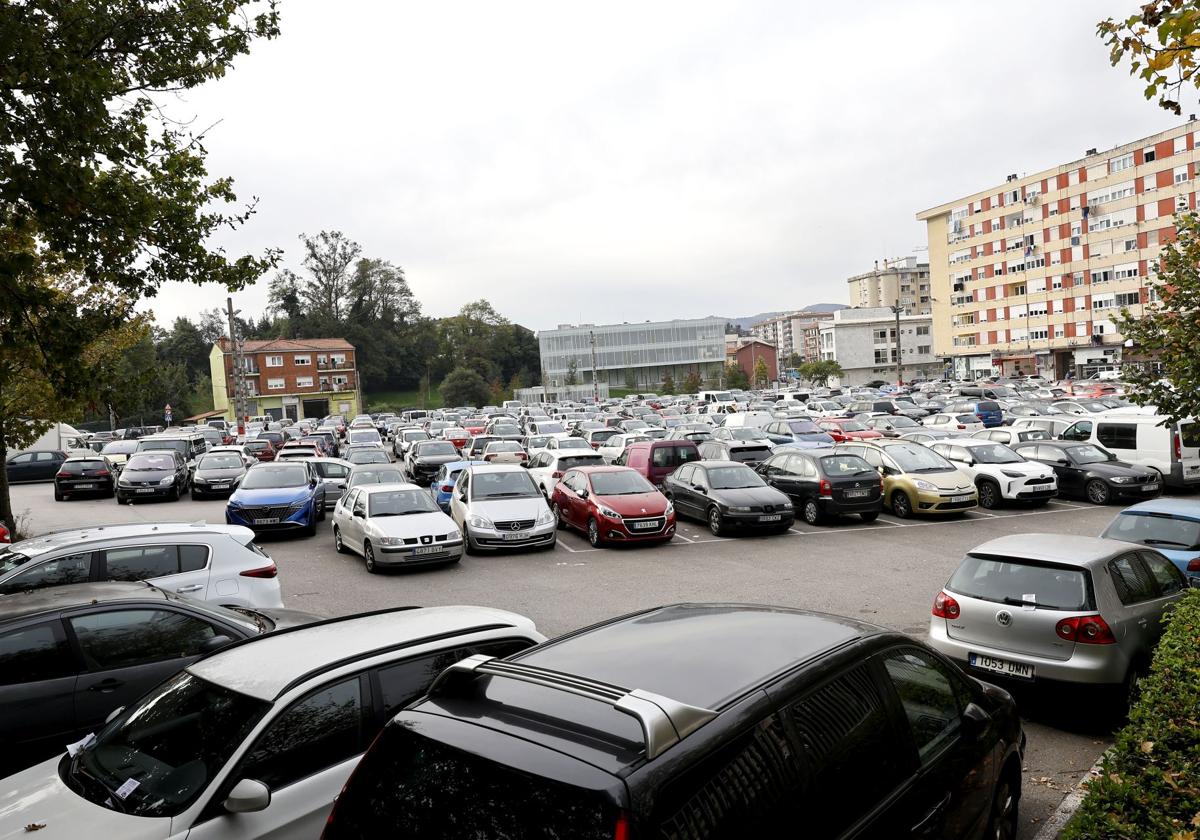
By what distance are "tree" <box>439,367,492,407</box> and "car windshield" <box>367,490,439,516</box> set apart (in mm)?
84891

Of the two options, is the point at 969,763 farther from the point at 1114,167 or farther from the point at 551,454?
the point at 1114,167

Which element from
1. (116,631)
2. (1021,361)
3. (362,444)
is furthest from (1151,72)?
(1021,361)

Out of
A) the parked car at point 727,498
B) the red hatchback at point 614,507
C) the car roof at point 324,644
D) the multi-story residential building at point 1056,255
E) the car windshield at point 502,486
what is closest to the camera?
the car roof at point 324,644

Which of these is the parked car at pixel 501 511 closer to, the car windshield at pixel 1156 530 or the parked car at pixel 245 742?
the car windshield at pixel 1156 530

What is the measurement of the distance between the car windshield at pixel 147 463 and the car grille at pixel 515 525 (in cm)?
1623

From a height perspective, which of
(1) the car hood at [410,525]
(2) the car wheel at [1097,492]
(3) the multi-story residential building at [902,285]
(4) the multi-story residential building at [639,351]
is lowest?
(2) the car wheel at [1097,492]

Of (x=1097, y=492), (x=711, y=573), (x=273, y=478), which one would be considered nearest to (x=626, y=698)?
(x=711, y=573)

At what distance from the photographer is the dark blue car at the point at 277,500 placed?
17156mm

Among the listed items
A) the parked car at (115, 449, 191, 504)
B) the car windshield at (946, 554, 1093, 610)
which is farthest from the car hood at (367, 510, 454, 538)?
the parked car at (115, 449, 191, 504)

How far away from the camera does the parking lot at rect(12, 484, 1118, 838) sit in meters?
11.0

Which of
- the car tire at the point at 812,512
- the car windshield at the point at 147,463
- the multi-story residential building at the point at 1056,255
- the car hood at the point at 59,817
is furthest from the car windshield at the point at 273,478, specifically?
the multi-story residential building at the point at 1056,255

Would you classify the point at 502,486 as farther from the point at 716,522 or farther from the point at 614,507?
the point at 716,522

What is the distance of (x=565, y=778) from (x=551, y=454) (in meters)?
19.2

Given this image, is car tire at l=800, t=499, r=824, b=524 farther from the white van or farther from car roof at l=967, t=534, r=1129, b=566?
car roof at l=967, t=534, r=1129, b=566
